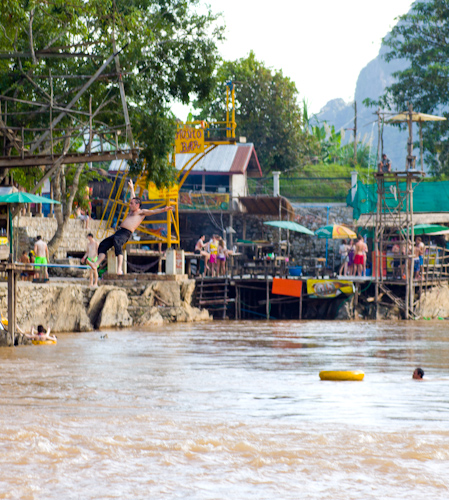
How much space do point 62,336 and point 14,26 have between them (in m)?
7.79

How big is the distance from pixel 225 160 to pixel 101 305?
17.5 meters

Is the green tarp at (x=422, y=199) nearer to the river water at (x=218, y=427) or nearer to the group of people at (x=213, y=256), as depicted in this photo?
the group of people at (x=213, y=256)

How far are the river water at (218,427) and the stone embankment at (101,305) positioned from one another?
426 centimetres

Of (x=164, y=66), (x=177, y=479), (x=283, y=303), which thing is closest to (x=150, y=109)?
(x=164, y=66)

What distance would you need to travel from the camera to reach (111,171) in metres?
38.1

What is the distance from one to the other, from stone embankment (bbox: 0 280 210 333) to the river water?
14.0 ft

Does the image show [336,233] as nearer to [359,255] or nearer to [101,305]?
[359,255]

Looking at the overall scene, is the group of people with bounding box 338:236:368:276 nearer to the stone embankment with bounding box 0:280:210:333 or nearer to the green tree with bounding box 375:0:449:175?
→ the stone embankment with bounding box 0:280:210:333

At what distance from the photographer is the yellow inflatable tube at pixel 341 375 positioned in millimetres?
11727

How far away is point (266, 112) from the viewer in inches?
1742

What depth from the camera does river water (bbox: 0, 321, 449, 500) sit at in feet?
20.1

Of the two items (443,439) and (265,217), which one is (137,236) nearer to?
(265,217)

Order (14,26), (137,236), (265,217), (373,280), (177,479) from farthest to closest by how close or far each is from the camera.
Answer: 1. (265,217)
2. (137,236)
3. (373,280)
4. (14,26)
5. (177,479)

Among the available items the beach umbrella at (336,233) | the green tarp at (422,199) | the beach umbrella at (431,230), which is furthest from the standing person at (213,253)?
the beach umbrella at (431,230)
